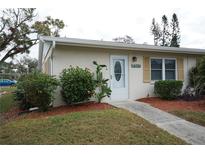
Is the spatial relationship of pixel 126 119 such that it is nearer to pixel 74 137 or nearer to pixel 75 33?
pixel 74 137

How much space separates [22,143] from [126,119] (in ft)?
9.80

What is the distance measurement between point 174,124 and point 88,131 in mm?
2905

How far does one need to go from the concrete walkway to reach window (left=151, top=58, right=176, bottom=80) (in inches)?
127

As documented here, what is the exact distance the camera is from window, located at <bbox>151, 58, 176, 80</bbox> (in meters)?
11.3

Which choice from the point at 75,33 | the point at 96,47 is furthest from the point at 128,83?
the point at 75,33

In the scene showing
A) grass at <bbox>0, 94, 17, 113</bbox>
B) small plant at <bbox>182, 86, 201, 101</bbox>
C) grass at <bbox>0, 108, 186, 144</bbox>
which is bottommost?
grass at <bbox>0, 94, 17, 113</bbox>

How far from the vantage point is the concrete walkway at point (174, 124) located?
5.64 meters

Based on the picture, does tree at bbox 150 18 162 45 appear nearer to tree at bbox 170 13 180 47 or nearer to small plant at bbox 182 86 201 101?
tree at bbox 170 13 180 47

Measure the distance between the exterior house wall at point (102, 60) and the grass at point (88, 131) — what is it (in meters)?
2.96

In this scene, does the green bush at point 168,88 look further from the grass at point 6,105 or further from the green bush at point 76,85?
the grass at point 6,105

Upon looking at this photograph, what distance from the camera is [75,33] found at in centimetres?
3144

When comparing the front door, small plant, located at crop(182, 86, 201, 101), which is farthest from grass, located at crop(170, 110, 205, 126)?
the front door

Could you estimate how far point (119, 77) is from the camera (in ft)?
34.0
